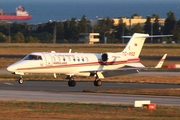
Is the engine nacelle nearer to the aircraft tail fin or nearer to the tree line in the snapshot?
the aircraft tail fin

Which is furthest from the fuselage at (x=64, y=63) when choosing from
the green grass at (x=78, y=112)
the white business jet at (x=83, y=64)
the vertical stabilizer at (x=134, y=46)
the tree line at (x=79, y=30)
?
the tree line at (x=79, y=30)

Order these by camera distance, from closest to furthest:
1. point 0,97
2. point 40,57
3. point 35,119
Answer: point 35,119 → point 0,97 → point 40,57

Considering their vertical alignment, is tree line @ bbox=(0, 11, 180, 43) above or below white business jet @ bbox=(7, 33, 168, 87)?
below

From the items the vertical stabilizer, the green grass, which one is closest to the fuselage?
the vertical stabilizer

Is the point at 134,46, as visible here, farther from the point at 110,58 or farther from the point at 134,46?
the point at 110,58

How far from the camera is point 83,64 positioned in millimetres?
44812

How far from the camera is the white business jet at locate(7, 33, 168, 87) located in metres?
42.0

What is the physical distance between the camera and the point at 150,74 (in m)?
56.2

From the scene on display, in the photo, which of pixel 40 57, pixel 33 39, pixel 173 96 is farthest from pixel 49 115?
pixel 33 39

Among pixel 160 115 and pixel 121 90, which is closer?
pixel 160 115

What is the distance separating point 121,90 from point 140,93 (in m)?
1.82

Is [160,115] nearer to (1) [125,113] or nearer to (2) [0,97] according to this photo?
(1) [125,113]

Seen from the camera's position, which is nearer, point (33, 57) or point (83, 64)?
point (33, 57)

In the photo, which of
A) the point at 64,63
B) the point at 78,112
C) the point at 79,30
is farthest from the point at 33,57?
the point at 79,30
